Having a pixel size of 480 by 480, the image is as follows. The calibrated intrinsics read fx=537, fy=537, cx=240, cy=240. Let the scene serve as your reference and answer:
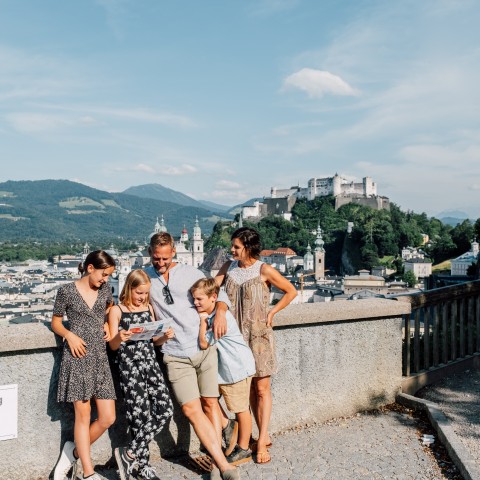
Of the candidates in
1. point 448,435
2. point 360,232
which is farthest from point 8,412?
point 360,232

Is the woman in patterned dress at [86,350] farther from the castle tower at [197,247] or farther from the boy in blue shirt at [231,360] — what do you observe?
the castle tower at [197,247]

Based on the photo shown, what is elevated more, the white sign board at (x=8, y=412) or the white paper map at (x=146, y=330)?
the white paper map at (x=146, y=330)

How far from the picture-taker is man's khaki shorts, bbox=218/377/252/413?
410 cm

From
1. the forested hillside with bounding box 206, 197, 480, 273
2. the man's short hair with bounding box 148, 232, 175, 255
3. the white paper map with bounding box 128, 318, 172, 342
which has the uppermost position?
the forested hillside with bounding box 206, 197, 480, 273

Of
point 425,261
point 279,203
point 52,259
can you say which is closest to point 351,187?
point 279,203

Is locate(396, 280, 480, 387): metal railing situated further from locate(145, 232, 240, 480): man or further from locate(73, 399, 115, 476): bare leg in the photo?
locate(73, 399, 115, 476): bare leg

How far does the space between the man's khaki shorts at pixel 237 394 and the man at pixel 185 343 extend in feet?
0.50

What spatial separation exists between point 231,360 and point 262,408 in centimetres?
56

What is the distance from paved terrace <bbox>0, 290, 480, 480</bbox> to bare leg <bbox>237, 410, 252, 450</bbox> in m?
0.17

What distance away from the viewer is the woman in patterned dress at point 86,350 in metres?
3.64

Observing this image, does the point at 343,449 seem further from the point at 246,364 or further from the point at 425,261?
the point at 425,261

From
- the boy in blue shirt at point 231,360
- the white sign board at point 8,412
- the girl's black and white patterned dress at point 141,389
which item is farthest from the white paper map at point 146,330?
the white sign board at point 8,412

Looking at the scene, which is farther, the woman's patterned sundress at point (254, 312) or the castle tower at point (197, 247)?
the castle tower at point (197, 247)

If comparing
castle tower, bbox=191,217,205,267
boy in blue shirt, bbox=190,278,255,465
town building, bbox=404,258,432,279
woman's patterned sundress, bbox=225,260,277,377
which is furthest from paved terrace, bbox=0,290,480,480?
castle tower, bbox=191,217,205,267
